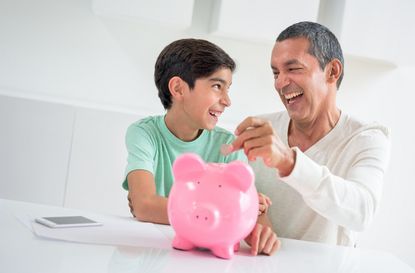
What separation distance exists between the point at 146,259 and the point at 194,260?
9cm

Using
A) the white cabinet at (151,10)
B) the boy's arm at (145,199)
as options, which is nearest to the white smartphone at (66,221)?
the boy's arm at (145,199)

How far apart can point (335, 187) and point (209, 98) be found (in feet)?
→ 2.14

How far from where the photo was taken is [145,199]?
1.43 metres

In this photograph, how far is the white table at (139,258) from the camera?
3.01 ft

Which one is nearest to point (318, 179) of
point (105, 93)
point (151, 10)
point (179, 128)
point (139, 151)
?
point (139, 151)

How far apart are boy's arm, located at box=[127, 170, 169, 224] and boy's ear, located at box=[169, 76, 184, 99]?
36cm

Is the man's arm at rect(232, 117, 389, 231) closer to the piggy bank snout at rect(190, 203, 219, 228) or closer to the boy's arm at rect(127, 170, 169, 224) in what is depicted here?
the piggy bank snout at rect(190, 203, 219, 228)

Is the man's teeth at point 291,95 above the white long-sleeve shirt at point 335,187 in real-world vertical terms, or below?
above

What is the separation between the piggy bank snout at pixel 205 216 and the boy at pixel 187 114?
1.97ft

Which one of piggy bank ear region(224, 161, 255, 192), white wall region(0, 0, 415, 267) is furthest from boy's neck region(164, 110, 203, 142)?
piggy bank ear region(224, 161, 255, 192)

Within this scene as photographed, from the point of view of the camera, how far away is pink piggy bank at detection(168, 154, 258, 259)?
102 cm

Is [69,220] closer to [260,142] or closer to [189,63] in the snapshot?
[260,142]

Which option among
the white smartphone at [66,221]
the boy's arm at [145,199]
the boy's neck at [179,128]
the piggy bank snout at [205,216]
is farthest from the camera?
the boy's neck at [179,128]

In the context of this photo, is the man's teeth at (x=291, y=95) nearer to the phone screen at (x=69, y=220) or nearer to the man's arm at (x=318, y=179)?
the man's arm at (x=318, y=179)
